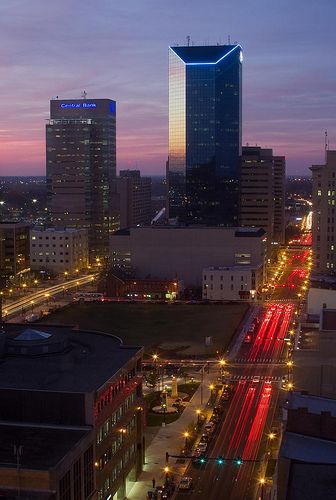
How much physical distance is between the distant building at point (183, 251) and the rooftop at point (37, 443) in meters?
55.2

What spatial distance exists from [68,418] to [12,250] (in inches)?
2517

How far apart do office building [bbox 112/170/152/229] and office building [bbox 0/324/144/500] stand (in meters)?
91.6

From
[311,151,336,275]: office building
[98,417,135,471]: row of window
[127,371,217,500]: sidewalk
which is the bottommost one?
[127,371,217,500]: sidewalk

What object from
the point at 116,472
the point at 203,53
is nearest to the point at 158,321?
the point at 116,472

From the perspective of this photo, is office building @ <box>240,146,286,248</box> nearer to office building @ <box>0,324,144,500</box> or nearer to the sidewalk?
the sidewalk

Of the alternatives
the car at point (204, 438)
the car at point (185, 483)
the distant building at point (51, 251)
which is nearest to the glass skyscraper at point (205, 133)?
the distant building at point (51, 251)

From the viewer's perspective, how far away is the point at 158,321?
63562mm

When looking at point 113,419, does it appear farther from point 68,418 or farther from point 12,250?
point 12,250

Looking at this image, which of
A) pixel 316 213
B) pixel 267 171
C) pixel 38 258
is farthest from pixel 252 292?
pixel 267 171

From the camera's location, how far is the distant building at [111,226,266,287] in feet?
Result: 270

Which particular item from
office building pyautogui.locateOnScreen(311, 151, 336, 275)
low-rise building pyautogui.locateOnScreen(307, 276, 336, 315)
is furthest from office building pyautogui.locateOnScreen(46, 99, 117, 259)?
low-rise building pyautogui.locateOnScreen(307, 276, 336, 315)

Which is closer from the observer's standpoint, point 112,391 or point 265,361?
point 112,391

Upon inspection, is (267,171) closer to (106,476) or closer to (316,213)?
(316,213)

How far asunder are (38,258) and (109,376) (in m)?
65.0
